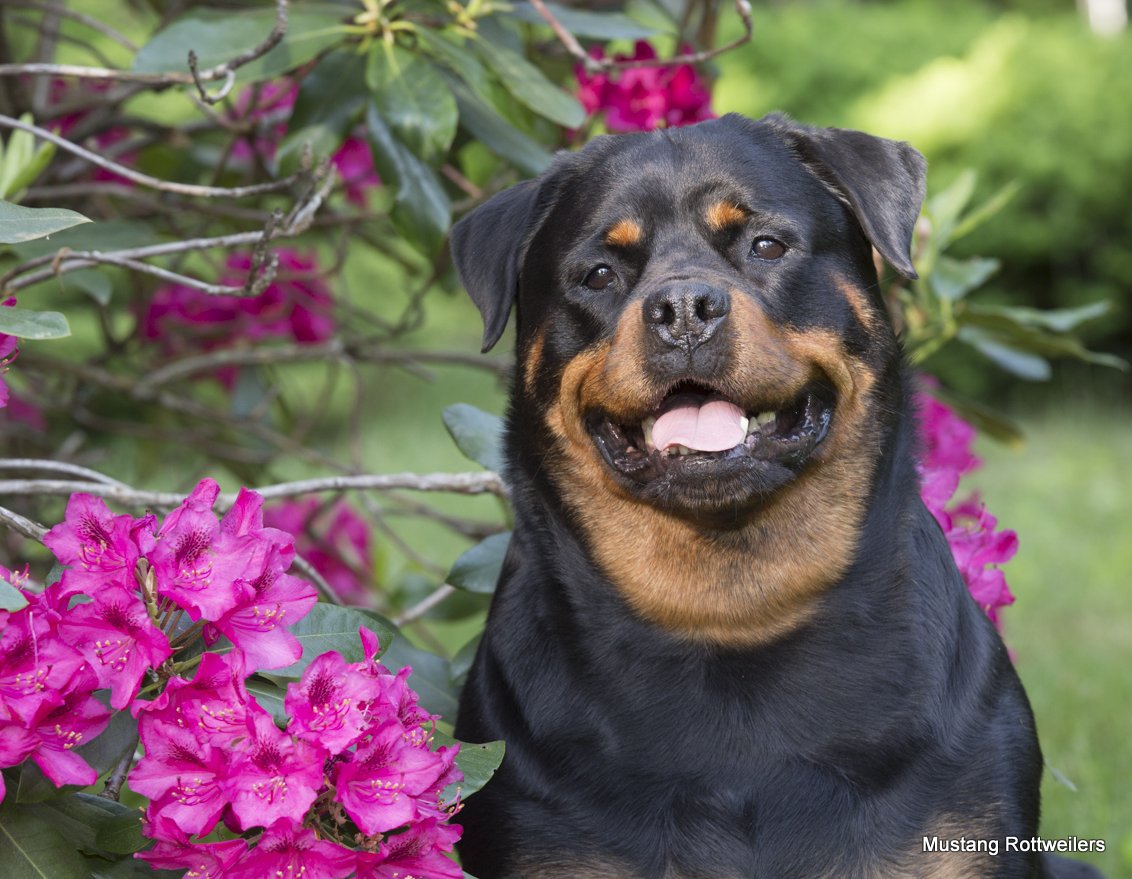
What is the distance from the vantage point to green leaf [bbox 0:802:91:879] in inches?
77.0

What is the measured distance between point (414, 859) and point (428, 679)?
844 mm

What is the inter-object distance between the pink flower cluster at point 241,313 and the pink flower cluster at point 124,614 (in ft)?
7.46

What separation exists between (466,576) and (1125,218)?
29.3 feet

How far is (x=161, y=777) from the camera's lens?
75.9 inches

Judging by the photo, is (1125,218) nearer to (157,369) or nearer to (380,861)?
(157,369)

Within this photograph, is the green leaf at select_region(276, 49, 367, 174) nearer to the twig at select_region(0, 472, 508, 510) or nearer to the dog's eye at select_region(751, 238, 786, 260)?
the twig at select_region(0, 472, 508, 510)

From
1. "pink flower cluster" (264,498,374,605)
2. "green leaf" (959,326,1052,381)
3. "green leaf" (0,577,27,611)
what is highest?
"green leaf" (0,577,27,611)

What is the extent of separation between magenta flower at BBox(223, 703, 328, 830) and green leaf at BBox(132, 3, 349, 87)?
1606mm

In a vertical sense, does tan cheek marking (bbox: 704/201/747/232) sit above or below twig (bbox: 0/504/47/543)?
above

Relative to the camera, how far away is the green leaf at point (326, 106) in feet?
10.3

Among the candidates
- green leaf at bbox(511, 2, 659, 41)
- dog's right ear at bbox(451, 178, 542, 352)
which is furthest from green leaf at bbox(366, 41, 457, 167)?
green leaf at bbox(511, 2, 659, 41)

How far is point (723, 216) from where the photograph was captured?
2721 millimetres

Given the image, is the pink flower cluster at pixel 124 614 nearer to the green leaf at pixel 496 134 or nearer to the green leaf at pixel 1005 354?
the green leaf at pixel 496 134

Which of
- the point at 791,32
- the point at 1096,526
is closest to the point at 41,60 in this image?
the point at 1096,526
